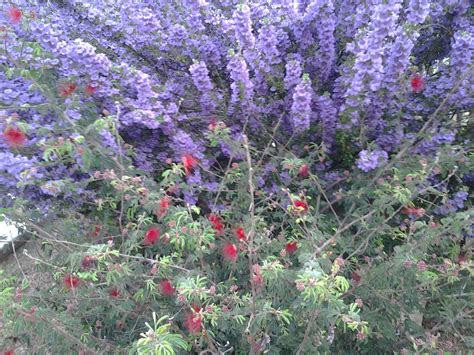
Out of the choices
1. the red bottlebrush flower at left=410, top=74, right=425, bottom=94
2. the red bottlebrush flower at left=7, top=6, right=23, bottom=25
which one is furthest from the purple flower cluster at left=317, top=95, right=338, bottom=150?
the red bottlebrush flower at left=7, top=6, right=23, bottom=25

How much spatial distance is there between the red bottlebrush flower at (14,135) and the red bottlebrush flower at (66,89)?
1.07 ft

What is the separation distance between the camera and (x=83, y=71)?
2.04m

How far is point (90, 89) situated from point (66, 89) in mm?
117

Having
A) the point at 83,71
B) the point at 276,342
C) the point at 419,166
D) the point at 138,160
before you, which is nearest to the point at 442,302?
the point at 419,166

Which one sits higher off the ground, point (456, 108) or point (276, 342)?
point (456, 108)

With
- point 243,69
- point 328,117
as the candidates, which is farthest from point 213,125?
point 328,117

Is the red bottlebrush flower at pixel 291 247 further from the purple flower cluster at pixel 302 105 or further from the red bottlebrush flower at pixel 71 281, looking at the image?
the red bottlebrush flower at pixel 71 281

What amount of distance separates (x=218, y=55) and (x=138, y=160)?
2.21ft

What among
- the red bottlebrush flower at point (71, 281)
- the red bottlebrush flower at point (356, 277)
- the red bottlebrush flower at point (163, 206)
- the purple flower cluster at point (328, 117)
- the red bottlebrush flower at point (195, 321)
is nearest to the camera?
the red bottlebrush flower at point (195, 321)

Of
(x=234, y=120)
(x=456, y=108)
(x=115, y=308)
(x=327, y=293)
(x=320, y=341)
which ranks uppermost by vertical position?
(x=456, y=108)

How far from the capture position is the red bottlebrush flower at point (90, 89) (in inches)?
80.0

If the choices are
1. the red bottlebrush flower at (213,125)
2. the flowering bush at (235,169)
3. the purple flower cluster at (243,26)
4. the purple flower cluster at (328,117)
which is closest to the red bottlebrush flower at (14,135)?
the flowering bush at (235,169)

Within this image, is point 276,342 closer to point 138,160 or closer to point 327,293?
point 327,293

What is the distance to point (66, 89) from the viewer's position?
194cm
